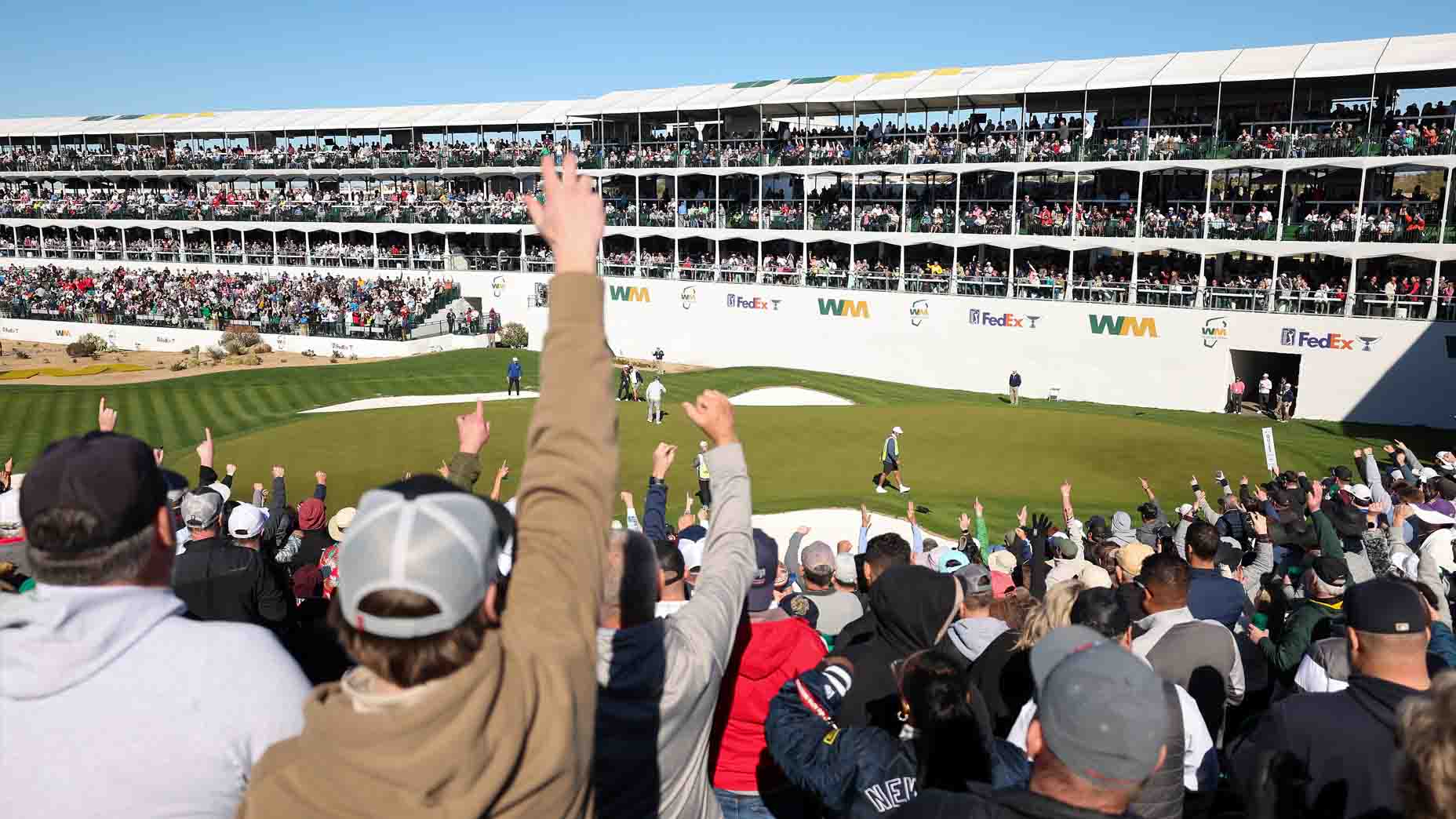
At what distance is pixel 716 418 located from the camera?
380 cm

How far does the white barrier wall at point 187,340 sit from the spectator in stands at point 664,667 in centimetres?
4295

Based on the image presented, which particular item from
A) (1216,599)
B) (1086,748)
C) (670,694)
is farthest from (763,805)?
(1216,599)

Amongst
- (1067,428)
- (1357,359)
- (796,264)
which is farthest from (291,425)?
(1357,359)

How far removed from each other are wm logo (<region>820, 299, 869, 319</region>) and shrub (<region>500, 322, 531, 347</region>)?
46.2ft

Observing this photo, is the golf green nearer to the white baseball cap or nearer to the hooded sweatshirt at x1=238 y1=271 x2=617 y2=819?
the white baseball cap

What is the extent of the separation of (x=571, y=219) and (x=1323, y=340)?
34.9 metres

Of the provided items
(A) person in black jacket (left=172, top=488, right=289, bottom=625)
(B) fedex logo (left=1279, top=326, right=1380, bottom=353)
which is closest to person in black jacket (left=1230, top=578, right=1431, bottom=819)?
(A) person in black jacket (left=172, top=488, right=289, bottom=625)

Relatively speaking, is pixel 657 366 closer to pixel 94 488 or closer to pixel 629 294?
pixel 629 294

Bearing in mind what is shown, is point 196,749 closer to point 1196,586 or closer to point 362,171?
point 1196,586

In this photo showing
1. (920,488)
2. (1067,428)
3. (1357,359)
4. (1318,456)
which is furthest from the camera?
(1357,359)

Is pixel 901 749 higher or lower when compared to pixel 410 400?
higher

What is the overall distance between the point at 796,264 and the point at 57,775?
145 ft

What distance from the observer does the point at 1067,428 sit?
1074 inches

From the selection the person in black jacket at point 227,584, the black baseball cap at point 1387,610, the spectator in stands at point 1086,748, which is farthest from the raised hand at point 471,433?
the black baseball cap at point 1387,610
